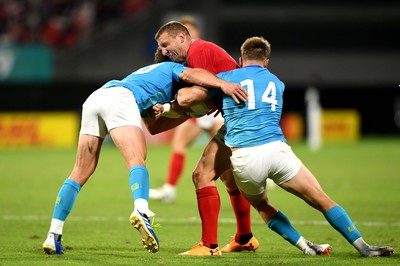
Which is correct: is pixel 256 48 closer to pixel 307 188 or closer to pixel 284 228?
pixel 307 188

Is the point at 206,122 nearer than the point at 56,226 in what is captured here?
No

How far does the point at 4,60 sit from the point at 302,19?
29.8 ft

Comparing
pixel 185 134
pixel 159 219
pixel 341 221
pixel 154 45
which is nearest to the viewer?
pixel 341 221

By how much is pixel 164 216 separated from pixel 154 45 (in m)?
15.2

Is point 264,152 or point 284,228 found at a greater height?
point 264,152

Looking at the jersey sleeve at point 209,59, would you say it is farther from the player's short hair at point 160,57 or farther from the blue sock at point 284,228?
the blue sock at point 284,228

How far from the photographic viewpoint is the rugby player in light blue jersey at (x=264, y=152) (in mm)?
6750

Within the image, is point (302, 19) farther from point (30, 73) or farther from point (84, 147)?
point (84, 147)

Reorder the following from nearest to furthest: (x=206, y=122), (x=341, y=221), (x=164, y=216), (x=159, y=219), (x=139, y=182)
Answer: (x=139, y=182), (x=341, y=221), (x=159, y=219), (x=164, y=216), (x=206, y=122)

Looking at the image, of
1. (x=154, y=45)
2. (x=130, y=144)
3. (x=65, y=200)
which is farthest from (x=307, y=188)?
(x=154, y=45)

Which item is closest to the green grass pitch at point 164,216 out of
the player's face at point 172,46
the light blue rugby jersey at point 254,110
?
the light blue rugby jersey at point 254,110

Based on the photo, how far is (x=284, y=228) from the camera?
23.1 feet

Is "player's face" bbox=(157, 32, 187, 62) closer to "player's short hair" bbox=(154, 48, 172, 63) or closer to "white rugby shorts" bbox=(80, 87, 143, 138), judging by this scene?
"player's short hair" bbox=(154, 48, 172, 63)

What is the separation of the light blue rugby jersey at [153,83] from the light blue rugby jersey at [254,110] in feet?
1.67
